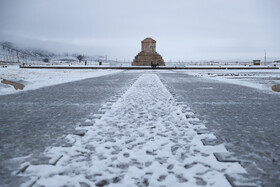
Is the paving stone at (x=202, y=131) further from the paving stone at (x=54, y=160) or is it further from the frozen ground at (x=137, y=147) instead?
the paving stone at (x=54, y=160)

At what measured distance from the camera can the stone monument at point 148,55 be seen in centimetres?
7181

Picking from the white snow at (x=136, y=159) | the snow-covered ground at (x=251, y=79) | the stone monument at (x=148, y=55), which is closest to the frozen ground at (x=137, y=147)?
the white snow at (x=136, y=159)

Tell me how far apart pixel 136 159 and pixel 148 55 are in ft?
236

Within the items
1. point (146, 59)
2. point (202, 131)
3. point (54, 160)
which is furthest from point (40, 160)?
point (146, 59)

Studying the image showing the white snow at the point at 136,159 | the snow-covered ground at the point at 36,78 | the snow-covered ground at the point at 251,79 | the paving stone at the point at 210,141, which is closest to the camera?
the white snow at the point at 136,159

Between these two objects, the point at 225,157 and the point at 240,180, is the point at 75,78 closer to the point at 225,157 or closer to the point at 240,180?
the point at 225,157

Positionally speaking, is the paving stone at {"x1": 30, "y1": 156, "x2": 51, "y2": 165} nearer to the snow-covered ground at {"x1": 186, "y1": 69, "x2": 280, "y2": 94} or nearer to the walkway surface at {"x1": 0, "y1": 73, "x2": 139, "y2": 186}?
the walkway surface at {"x1": 0, "y1": 73, "x2": 139, "y2": 186}

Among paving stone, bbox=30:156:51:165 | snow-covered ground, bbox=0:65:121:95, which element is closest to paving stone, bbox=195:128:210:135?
paving stone, bbox=30:156:51:165

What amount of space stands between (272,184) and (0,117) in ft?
17.0

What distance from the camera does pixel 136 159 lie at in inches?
106

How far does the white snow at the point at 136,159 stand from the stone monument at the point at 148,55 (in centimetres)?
6791

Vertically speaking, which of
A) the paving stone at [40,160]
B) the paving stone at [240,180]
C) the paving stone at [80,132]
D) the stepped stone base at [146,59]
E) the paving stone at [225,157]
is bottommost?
the paving stone at [240,180]

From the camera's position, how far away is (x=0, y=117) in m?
5.00

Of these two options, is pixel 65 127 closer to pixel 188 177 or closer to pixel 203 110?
pixel 188 177
